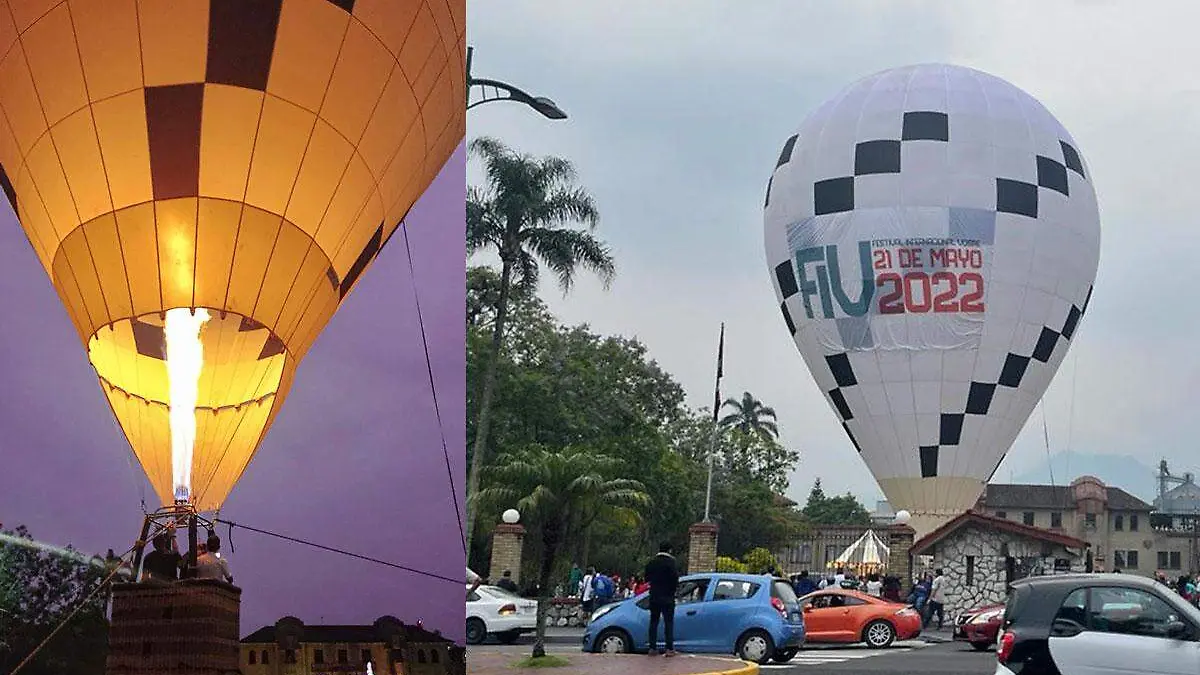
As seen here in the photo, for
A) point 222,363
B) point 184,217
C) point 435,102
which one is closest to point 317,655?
point 222,363

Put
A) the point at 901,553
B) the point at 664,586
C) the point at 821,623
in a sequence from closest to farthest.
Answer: the point at 664,586
the point at 821,623
the point at 901,553

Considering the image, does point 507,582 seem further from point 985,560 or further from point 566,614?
point 985,560

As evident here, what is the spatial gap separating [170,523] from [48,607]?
653 mm

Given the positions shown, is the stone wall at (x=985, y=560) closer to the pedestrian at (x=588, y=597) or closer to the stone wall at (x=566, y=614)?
the pedestrian at (x=588, y=597)

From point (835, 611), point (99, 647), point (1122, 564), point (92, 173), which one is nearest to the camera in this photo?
point (99, 647)

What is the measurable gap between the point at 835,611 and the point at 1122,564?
73910 millimetres

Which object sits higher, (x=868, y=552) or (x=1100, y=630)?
(x=1100, y=630)

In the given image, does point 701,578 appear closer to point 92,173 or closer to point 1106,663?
point 1106,663

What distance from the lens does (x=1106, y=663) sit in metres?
9.45

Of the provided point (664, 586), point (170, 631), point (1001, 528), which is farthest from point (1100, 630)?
point (1001, 528)

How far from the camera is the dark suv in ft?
30.8

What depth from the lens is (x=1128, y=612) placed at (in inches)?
378

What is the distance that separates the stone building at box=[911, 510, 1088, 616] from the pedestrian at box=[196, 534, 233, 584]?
24.0m

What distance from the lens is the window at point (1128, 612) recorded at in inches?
374
